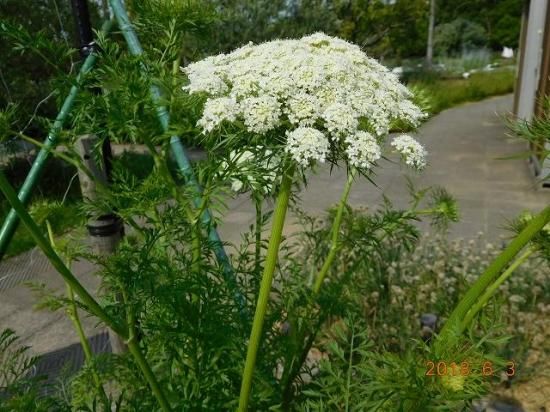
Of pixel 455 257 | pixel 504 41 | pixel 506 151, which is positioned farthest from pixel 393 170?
pixel 504 41

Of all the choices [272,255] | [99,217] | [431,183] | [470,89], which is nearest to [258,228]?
[272,255]

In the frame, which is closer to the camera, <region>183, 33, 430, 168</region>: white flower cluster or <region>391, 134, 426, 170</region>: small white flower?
<region>183, 33, 430, 168</region>: white flower cluster

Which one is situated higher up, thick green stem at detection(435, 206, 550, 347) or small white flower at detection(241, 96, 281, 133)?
small white flower at detection(241, 96, 281, 133)

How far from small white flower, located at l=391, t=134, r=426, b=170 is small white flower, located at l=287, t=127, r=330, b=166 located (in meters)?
0.28

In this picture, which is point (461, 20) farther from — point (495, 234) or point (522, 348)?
point (522, 348)

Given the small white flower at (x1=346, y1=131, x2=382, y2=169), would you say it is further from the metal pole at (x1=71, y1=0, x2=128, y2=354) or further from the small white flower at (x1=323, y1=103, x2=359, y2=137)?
the metal pole at (x1=71, y1=0, x2=128, y2=354)

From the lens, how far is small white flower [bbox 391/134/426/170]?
4.00ft

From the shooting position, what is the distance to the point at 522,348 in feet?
9.09

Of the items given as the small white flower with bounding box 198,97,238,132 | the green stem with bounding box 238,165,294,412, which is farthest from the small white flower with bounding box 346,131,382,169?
the small white flower with bounding box 198,97,238,132

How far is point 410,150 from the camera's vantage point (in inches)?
48.8

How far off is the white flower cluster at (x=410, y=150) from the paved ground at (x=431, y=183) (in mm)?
767

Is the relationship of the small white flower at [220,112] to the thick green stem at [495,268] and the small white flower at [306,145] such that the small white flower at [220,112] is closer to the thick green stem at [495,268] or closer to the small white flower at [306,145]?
the small white flower at [306,145]

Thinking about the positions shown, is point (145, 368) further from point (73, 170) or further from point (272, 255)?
point (73, 170)

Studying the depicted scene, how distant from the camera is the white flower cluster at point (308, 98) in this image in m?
1.06
